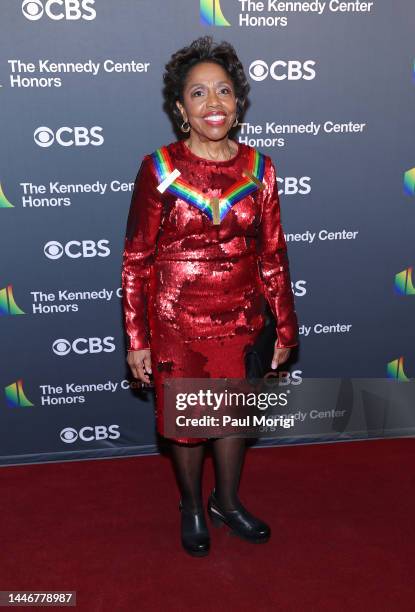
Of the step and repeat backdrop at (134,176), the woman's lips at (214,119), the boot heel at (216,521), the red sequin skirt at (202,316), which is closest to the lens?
the woman's lips at (214,119)

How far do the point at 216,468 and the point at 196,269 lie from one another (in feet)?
2.73

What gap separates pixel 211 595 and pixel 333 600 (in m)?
0.42

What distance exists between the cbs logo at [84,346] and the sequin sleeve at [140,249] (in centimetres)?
86

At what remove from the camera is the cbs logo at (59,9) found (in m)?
2.73

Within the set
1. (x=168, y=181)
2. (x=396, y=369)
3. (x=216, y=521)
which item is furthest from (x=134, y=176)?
(x=396, y=369)

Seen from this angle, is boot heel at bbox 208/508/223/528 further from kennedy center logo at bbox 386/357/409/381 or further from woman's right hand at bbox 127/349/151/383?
kennedy center logo at bbox 386/357/409/381

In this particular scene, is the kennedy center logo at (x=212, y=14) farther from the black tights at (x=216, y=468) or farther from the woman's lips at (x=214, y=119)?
the black tights at (x=216, y=468)

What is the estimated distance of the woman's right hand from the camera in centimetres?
235

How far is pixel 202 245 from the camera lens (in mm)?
2240

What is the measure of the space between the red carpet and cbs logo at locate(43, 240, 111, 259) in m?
1.04

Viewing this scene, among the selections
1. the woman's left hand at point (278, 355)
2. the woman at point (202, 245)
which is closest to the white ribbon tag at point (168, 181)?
the woman at point (202, 245)

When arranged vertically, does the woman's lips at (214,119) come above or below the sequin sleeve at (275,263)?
above

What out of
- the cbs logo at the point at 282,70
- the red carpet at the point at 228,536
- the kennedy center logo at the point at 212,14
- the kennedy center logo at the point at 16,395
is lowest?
the red carpet at the point at 228,536

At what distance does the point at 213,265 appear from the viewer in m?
2.26
